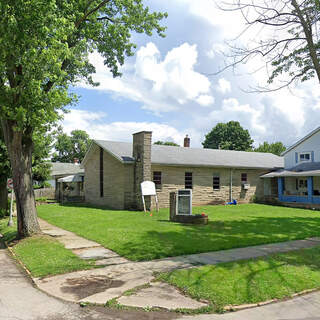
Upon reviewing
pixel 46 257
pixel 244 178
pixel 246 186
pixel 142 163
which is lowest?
pixel 46 257

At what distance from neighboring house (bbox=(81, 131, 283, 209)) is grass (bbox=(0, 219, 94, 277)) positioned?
11362 millimetres

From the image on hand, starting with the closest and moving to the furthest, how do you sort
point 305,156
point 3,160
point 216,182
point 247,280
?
point 247,280 < point 3,160 < point 216,182 < point 305,156

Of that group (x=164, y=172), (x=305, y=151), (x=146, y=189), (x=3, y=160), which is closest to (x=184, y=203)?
(x=146, y=189)

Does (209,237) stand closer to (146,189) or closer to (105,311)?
(105,311)

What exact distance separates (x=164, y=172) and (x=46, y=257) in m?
15.8

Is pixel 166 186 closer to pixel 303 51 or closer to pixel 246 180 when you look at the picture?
pixel 246 180

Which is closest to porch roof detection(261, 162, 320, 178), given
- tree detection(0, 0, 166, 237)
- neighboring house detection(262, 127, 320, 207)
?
neighboring house detection(262, 127, 320, 207)

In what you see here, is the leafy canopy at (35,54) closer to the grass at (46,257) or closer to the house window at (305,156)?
the grass at (46,257)

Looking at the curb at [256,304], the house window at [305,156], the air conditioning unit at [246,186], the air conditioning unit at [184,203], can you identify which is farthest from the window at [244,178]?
the curb at [256,304]

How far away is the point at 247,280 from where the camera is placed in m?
6.64

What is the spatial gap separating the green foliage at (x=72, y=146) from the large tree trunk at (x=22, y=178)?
227ft

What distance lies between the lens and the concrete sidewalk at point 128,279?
227 inches

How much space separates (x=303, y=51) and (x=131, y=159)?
541 inches

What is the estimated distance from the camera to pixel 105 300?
5.71m
